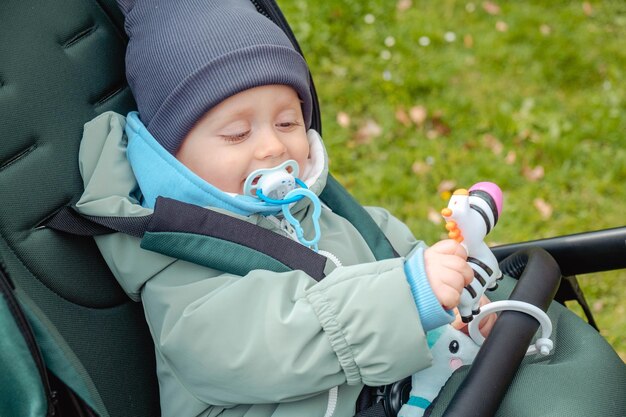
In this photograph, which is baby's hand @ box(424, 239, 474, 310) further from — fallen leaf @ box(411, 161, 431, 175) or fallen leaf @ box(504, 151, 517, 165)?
fallen leaf @ box(504, 151, 517, 165)

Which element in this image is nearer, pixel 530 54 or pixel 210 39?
pixel 210 39

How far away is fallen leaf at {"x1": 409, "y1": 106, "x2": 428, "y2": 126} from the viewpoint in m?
3.65

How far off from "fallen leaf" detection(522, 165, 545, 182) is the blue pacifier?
1.93m

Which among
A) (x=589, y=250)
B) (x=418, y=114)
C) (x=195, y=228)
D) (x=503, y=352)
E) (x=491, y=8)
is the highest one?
(x=195, y=228)

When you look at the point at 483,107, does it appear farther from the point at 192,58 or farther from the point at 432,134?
the point at 192,58

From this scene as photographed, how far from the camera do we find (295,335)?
1.44 metres

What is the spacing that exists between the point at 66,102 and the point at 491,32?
115 inches

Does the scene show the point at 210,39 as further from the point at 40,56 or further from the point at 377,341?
the point at 377,341

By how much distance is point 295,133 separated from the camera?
5.85 feet

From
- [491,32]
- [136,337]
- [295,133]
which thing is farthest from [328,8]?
[136,337]

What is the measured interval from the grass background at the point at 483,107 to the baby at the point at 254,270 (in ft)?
5.03

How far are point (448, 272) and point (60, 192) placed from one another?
0.77 m

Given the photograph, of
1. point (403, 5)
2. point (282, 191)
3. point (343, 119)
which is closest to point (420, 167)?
point (343, 119)

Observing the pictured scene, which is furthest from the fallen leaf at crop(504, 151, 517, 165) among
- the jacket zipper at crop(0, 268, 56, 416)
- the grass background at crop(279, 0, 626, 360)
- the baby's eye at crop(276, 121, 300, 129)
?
the jacket zipper at crop(0, 268, 56, 416)
